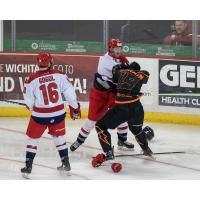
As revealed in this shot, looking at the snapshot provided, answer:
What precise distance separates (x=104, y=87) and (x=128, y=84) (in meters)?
0.59

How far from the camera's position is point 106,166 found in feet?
23.7

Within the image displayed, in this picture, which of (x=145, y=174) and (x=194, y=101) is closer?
(x=145, y=174)

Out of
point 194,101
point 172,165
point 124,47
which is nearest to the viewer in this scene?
point 172,165

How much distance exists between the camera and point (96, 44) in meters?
10.4

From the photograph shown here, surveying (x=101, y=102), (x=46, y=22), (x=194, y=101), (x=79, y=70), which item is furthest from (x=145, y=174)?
(x=46, y=22)

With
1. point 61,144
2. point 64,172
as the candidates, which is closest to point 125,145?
point 64,172

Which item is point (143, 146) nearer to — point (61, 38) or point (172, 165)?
point (172, 165)

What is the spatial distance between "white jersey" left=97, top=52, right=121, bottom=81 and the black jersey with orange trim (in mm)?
337

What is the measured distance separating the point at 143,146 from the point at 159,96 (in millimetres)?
2457

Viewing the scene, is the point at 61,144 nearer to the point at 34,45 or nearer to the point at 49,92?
the point at 49,92

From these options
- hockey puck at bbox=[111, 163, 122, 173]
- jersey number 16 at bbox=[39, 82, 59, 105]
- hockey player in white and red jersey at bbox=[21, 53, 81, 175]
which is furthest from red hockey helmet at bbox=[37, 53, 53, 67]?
hockey puck at bbox=[111, 163, 122, 173]

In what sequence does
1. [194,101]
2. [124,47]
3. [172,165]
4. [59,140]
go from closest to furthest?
[59,140]
[172,165]
[194,101]
[124,47]

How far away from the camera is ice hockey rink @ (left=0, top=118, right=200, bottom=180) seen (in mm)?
6910

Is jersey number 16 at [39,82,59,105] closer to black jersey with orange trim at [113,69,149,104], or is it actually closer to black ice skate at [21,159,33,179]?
black ice skate at [21,159,33,179]
